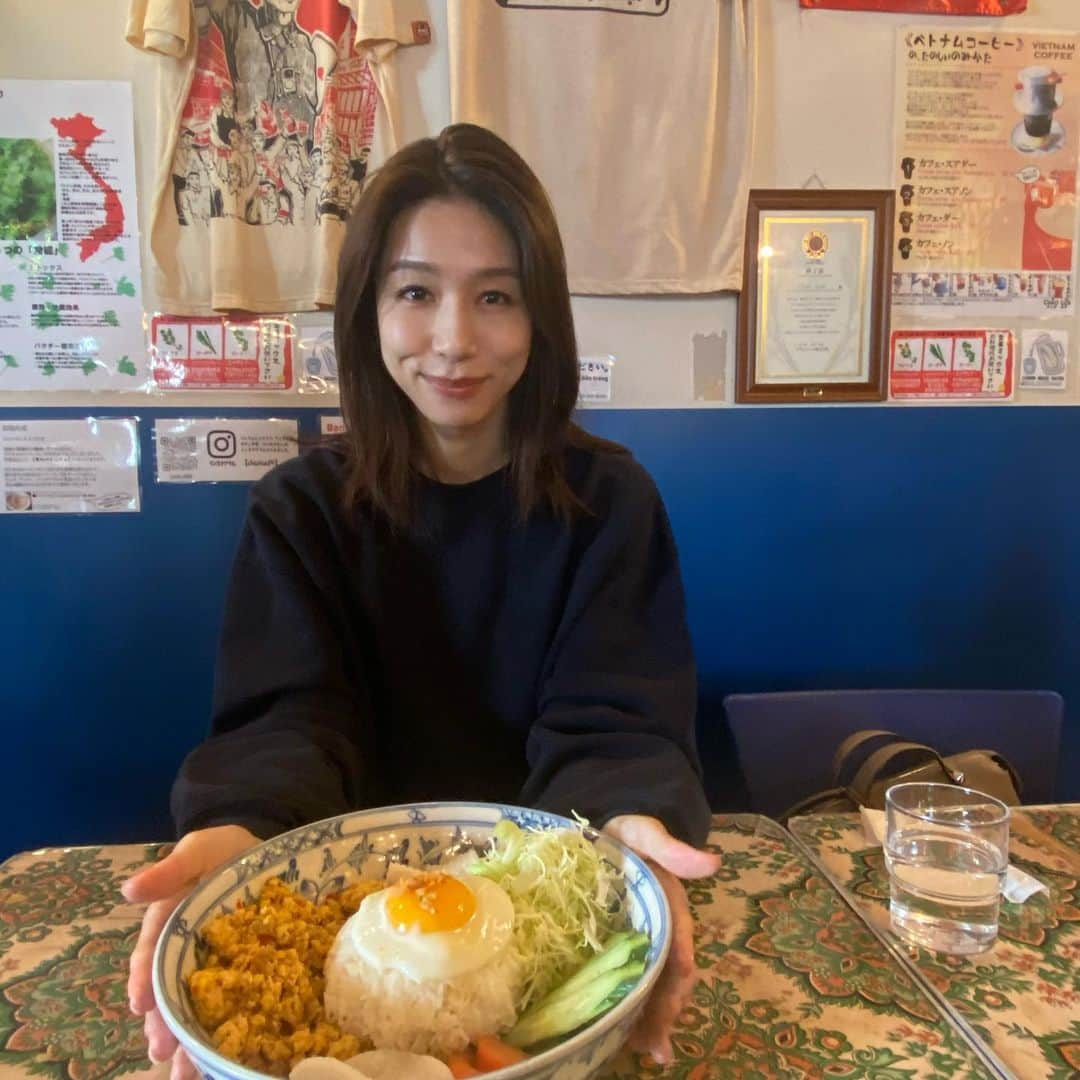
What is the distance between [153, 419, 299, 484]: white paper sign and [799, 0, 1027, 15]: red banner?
4.39 ft

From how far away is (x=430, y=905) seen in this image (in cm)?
70

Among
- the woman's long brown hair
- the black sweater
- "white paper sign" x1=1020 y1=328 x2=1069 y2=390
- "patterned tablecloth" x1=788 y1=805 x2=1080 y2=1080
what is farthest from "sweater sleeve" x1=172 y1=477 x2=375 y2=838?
"white paper sign" x1=1020 y1=328 x2=1069 y2=390

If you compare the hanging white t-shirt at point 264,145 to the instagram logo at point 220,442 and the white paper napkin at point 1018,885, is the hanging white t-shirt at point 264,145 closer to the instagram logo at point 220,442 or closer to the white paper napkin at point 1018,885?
the instagram logo at point 220,442

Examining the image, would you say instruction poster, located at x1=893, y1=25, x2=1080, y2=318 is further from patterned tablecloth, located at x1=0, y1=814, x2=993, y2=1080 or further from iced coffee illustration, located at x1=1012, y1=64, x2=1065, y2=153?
patterned tablecloth, located at x1=0, y1=814, x2=993, y2=1080

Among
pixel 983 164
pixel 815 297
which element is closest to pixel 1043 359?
pixel 983 164

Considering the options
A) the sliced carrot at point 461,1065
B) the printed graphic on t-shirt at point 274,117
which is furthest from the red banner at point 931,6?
the sliced carrot at point 461,1065

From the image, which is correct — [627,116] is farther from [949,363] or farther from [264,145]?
[949,363]

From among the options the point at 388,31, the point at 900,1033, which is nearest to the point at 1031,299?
the point at 388,31

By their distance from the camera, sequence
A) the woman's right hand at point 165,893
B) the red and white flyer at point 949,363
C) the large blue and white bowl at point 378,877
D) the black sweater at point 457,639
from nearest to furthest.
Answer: the large blue and white bowl at point 378,877, the woman's right hand at point 165,893, the black sweater at point 457,639, the red and white flyer at point 949,363

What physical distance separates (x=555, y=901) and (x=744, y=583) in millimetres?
1250

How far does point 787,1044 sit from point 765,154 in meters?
1.63

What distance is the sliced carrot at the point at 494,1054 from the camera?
649 millimetres

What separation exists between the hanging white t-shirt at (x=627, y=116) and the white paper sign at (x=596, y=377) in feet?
0.44

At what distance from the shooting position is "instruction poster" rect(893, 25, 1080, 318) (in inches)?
72.2
